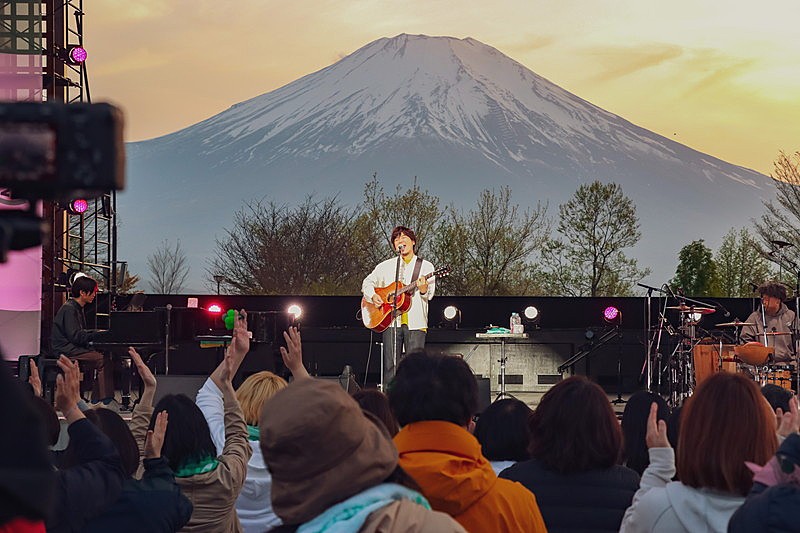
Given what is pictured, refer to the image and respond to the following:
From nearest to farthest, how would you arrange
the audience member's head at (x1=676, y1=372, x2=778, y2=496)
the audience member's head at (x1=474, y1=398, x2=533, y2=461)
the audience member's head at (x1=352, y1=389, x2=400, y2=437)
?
the audience member's head at (x1=676, y1=372, x2=778, y2=496)
the audience member's head at (x1=352, y1=389, x2=400, y2=437)
the audience member's head at (x1=474, y1=398, x2=533, y2=461)

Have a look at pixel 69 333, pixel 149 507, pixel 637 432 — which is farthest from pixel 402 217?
pixel 149 507

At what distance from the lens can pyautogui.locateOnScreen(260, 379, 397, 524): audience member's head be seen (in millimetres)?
1757

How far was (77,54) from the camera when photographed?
1525 centimetres

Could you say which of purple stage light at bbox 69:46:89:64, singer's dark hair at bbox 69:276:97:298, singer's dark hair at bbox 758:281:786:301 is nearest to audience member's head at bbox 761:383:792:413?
singer's dark hair at bbox 758:281:786:301

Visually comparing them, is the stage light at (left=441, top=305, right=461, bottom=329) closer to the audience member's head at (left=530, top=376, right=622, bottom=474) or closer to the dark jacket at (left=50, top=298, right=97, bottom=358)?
the dark jacket at (left=50, top=298, right=97, bottom=358)

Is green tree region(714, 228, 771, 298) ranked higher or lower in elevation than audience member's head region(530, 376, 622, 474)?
higher

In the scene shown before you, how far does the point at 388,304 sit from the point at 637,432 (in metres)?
6.87

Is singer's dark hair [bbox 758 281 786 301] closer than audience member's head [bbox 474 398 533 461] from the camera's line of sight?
No

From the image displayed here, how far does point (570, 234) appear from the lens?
49.3 meters

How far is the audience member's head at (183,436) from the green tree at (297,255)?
3813 centimetres

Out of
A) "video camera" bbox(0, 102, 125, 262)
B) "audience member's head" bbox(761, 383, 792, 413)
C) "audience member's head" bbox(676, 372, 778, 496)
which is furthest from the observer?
"audience member's head" bbox(761, 383, 792, 413)

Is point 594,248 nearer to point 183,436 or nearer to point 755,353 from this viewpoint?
point 755,353

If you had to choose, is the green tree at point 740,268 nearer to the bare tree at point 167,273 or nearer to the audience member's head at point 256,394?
the bare tree at point 167,273

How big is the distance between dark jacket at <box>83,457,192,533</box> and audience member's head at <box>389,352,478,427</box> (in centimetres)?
73
